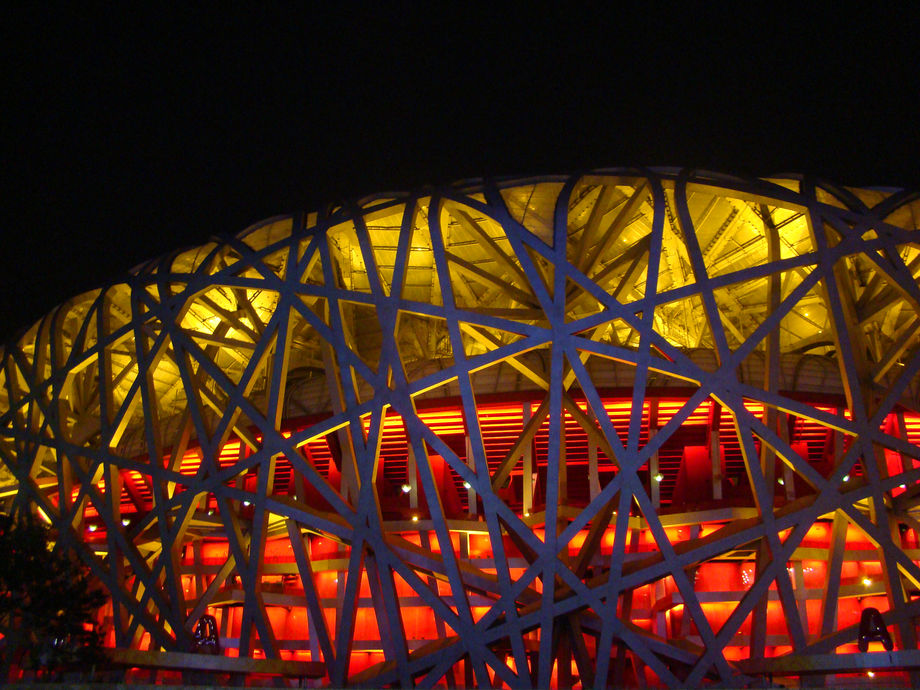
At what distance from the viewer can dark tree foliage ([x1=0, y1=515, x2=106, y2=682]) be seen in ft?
62.9

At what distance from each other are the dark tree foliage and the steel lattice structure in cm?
357

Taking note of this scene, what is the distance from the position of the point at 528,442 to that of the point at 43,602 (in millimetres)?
13234

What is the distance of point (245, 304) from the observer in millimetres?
27859

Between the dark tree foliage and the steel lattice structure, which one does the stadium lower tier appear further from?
the dark tree foliage

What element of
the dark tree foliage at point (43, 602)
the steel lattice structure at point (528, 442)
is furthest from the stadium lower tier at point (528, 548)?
the dark tree foliage at point (43, 602)

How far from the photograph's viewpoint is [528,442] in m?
25.2

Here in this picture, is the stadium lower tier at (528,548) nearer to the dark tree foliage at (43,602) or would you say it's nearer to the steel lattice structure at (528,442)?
the steel lattice structure at (528,442)

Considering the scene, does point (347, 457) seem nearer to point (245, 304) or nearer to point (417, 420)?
point (417, 420)

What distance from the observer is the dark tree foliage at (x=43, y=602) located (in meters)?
19.2

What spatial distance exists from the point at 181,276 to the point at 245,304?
2.40 m

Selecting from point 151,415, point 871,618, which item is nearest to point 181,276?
point 151,415

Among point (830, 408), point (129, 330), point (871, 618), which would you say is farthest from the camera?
point (830, 408)

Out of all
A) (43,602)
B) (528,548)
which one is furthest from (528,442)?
(43,602)

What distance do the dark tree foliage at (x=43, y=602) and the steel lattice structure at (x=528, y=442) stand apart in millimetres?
3567
